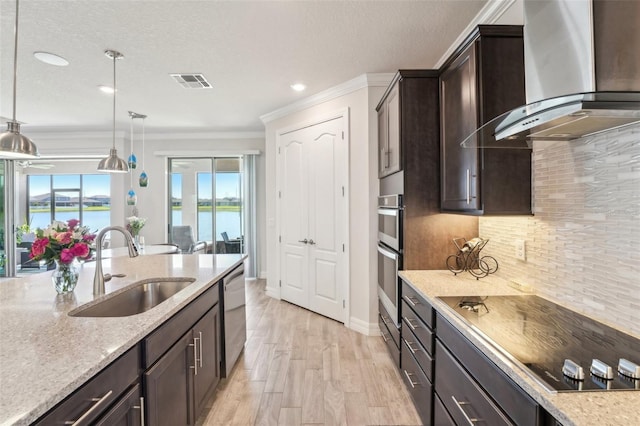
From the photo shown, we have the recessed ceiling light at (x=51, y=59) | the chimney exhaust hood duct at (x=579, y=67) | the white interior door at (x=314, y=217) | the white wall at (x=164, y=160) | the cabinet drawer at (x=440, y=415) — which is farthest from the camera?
the white wall at (x=164, y=160)

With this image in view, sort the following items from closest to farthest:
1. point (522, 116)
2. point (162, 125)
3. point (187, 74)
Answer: point (522, 116) → point (187, 74) → point (162, 125)

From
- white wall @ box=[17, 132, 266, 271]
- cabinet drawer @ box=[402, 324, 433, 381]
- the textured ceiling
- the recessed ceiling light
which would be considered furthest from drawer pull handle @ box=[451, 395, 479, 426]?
white wall @ box=[17, 132, 266, 271]

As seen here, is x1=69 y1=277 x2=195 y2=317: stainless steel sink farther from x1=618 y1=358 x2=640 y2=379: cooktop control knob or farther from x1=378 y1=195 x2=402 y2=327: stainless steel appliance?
x1=618 y1=358 x2=640 y2=379: cooktop control knob

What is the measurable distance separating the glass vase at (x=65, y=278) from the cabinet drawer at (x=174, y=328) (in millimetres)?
610

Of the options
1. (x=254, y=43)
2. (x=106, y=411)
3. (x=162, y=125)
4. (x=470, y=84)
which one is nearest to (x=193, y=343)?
(x=106, y=411)

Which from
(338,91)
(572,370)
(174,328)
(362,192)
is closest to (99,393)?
(174,328)

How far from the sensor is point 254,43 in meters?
2.73

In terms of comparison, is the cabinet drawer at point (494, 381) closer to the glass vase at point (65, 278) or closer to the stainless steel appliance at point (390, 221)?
the stainless steel appliance at point (390, 221)

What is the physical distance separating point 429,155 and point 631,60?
1412mm

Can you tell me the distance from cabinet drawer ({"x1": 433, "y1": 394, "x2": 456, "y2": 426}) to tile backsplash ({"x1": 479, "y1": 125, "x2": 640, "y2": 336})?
0.80m

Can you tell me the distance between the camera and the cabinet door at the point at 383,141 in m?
2.89

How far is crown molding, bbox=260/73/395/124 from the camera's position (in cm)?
335

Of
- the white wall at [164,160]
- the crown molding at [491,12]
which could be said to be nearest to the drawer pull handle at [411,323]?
the crown molding at [491,12]

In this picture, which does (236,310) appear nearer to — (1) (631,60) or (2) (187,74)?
(2) (187,74)
